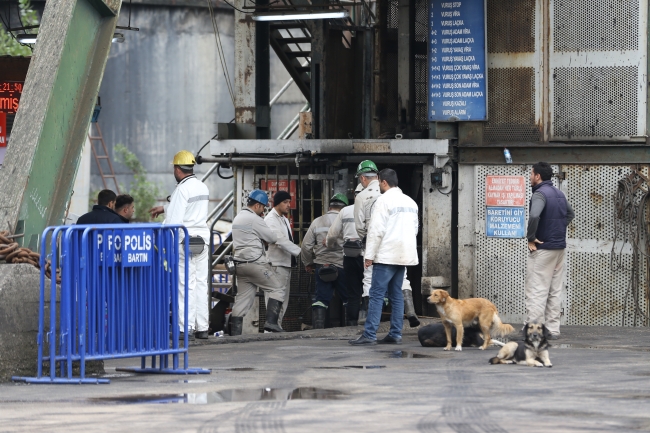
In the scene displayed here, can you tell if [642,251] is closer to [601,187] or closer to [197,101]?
[601,187]

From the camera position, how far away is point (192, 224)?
42.8ft

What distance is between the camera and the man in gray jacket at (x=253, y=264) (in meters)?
14.9

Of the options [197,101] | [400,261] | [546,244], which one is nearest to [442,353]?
[400,261]

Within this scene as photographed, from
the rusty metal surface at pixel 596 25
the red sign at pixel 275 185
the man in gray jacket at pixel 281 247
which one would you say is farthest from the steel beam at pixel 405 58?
the man in gray jacket at pixel 281 247

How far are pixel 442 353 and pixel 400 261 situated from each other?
46.2 inches

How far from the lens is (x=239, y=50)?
17.4 m

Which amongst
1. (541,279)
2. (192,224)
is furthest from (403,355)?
(192,224)

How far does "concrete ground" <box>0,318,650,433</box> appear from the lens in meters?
7.06

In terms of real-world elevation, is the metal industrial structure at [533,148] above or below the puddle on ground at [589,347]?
above

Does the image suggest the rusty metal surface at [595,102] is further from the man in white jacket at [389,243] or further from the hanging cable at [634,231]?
the man in white jacket at [389,243]

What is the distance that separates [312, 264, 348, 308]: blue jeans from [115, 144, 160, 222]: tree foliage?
2586cm

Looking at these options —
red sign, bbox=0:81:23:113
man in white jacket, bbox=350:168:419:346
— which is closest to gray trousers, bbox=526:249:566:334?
man in white jacket, bbox=350:168:419:346

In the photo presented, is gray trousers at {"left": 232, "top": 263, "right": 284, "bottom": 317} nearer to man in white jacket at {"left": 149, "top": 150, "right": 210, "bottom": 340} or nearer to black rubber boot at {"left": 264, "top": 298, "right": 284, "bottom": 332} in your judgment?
black rubber boot at {"left": 264, "top": 298, "right": 284, "bottom": 332}

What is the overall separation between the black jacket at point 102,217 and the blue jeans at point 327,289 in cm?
404
